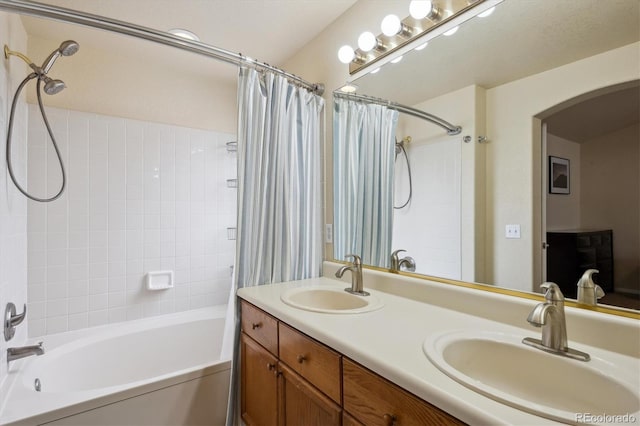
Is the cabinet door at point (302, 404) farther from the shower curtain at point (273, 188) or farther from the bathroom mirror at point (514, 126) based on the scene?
the bathroom mirror at point (514, 126)

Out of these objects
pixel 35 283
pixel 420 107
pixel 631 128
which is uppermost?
Answer: pixel 420 107

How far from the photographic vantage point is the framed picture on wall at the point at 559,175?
3.15 ft

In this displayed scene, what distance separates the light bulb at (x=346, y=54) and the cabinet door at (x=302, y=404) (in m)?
1.58

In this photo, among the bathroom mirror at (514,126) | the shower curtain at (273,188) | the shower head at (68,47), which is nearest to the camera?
the bathroom mirror at (514,126)

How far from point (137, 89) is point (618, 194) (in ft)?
9.63

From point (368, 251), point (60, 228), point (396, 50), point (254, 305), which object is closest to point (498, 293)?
point (368, 251)

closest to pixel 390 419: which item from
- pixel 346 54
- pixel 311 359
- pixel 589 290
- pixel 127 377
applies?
pixel 311 359

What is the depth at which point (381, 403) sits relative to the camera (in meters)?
0.80

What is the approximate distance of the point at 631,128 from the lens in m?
0.82

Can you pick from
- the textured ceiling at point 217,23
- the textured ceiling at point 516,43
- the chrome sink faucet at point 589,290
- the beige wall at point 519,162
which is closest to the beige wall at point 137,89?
the textured ceiling at point 217,23

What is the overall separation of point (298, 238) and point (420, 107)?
0.97 meters

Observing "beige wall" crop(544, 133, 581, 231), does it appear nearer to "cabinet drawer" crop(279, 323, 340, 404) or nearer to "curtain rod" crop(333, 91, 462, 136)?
"curtain rod" crop(333, 91, 462, 136)

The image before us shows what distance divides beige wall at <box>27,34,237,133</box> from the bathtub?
5.37 ft

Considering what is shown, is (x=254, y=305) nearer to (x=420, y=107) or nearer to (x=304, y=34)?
(x=420, y=107)
